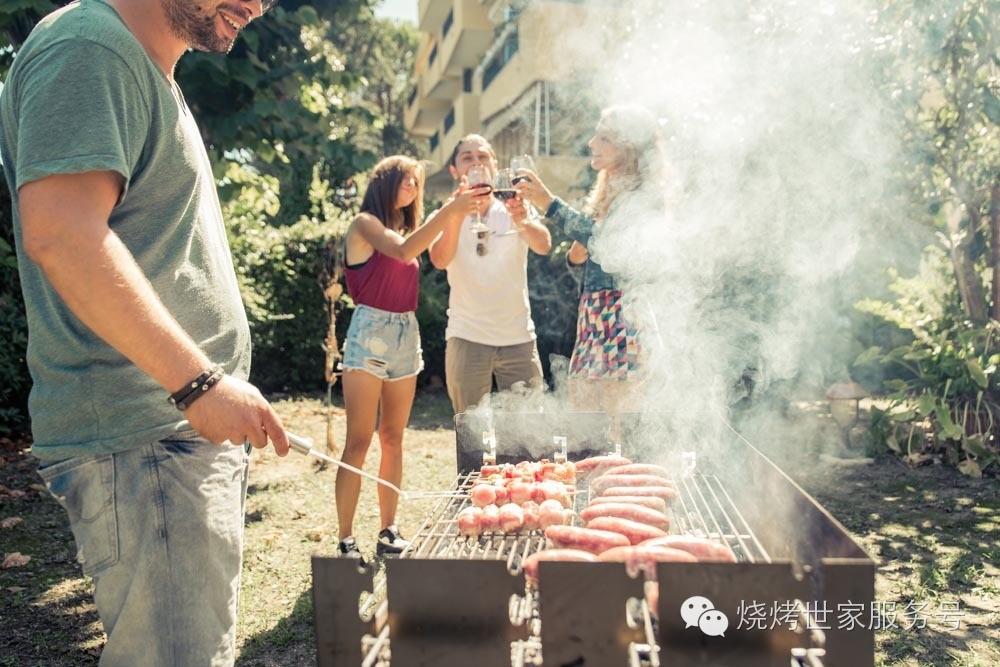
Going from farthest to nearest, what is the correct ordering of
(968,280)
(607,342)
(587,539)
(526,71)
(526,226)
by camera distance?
1. (526,71)
2. (968,280)
3. (526,226)
4. (607,342)
5. (587,539)

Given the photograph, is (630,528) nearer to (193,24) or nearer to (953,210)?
(193,24)

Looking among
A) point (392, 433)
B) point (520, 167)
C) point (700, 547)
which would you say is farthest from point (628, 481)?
point (520, 167)

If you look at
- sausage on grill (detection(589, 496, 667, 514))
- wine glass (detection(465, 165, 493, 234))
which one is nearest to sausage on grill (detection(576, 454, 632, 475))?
sausage on grill (detection(589, 496, 667, 514))

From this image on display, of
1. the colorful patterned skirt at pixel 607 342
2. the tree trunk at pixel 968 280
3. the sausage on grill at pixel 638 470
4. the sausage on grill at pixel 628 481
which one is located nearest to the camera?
the sausage on grill at pixel 628 481

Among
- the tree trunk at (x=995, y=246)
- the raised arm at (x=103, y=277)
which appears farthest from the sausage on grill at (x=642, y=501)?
the tree trunk at (x=995, y=246)

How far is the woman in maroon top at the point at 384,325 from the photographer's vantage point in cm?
432

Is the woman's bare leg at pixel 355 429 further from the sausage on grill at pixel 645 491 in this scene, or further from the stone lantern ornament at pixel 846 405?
the stone lantern ornament at pixel 846 405

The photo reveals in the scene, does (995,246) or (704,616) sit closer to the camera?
(704,616)

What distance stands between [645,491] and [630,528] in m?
0.40

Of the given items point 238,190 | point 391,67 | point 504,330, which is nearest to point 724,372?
point 504,330

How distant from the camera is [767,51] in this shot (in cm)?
772

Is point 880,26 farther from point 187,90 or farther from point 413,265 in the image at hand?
point 187,90

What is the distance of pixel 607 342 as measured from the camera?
4.21m

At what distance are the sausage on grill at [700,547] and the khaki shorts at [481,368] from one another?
2305mm
